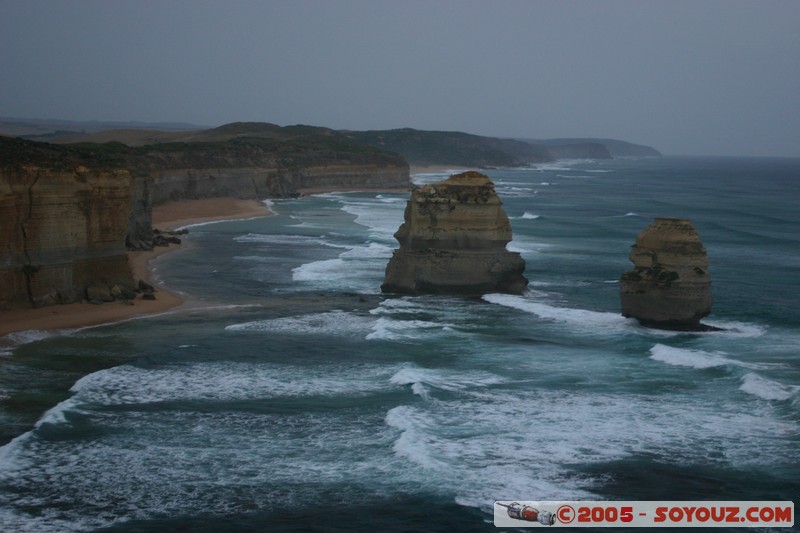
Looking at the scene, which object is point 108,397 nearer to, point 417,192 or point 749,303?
point 417,192

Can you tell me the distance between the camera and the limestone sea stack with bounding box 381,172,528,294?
124 feet

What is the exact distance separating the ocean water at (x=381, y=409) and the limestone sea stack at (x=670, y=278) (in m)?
0.82

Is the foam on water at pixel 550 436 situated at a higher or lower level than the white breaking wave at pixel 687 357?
lower

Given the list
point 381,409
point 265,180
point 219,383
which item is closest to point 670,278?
point 381,409

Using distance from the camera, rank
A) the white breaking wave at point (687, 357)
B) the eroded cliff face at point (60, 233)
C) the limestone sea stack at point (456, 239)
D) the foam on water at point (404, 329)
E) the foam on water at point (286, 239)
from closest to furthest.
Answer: the white breaking wave at point (687, 357), the foam on water at point (404, 329), the eroded cliff face at point (60, 233), the limestone sea stack at point (456, 239), the foam on water at point (286, 239)

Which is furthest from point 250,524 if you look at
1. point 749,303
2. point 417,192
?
point 749,303

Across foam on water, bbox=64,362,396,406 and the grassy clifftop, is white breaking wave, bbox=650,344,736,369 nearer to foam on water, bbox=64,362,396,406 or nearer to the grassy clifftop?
foam on water, bbox=64,362,396,406

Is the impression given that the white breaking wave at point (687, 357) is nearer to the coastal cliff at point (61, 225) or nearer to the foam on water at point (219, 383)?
the foam on water at point (219, 383)

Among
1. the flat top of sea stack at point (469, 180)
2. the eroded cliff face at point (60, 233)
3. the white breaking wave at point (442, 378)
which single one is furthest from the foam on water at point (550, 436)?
the eroded cliff face at point (60, 233)

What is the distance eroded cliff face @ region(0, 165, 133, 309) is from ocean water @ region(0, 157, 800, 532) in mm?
3204

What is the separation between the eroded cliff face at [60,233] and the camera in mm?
31797

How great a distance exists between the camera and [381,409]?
2298cm

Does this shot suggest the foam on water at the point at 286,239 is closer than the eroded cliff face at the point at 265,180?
Yes

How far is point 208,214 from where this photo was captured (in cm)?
7544
